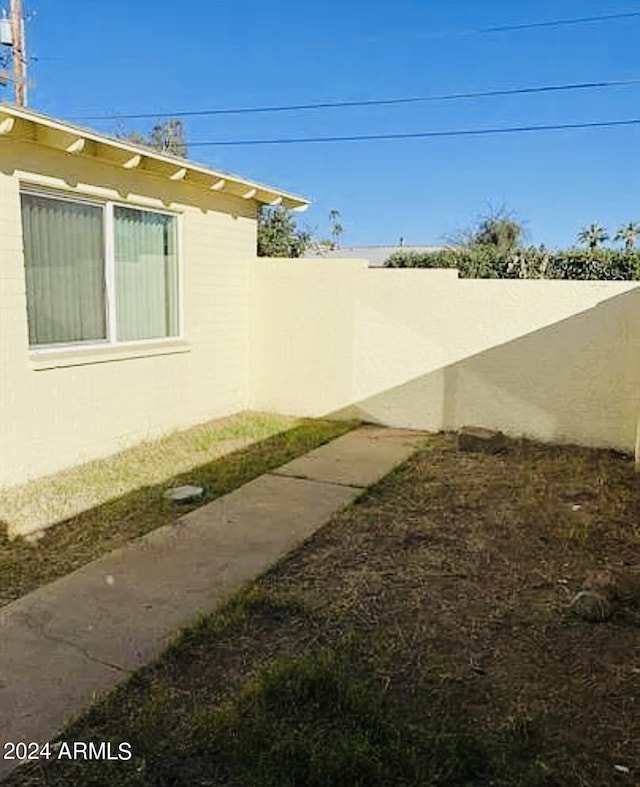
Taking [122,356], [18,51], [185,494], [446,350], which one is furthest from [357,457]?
[18,51]

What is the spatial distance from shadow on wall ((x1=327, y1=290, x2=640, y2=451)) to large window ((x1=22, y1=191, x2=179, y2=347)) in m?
3.05

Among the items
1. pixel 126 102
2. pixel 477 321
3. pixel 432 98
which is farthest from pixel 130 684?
pixel 126 102

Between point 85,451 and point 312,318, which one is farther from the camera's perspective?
point 312,318

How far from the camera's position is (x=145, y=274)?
21.6ft

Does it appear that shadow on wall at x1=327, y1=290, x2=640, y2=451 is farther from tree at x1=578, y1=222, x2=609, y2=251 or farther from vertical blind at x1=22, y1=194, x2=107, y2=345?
tree at x1=578, y1=222, x2=609, y2=251

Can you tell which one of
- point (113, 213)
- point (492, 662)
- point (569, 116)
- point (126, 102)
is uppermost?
point (126, 102)

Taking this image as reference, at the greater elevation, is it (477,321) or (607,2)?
(607,2)

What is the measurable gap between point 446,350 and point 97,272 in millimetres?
3922

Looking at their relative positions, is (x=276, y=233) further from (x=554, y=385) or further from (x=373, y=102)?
(x=554, y=385)

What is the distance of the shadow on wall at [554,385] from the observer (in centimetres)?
652

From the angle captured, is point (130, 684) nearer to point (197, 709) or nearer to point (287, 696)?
point (197, 709)

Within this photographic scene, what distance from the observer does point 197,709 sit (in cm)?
236

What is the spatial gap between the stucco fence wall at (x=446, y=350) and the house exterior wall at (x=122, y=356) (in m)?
0.63

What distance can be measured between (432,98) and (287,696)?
18.3 meters
